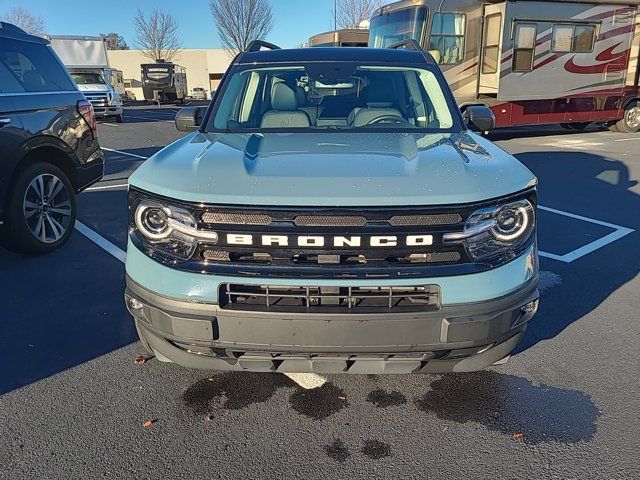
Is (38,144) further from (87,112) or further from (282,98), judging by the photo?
(282,98)

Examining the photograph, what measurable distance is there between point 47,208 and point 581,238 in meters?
5.60

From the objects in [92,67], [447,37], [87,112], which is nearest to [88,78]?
[92,67]

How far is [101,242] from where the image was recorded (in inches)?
208

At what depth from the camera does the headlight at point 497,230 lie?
2160 millimetres

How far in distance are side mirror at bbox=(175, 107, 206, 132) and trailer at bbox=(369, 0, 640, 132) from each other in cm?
960

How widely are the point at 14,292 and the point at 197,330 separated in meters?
2.72

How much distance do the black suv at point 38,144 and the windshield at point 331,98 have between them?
2.13 m

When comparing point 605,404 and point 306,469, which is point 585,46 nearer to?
point 605,404

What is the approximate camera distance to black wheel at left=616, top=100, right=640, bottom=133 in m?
15.0

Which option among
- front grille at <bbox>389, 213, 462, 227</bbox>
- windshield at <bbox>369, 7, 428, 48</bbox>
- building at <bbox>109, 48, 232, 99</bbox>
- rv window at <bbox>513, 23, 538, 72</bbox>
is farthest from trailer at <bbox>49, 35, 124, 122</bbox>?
building at <bbox>109, 48, 232, 99</bbox>

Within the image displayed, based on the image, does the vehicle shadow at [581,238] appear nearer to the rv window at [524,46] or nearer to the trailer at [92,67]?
the rv window at [524,46]

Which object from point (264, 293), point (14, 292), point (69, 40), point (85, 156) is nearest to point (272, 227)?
point (264, 293)

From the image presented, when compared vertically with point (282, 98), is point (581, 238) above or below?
below

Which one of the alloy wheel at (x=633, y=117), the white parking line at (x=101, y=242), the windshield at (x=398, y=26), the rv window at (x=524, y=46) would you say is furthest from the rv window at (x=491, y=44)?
the white parking line at (x=101, y=242)
